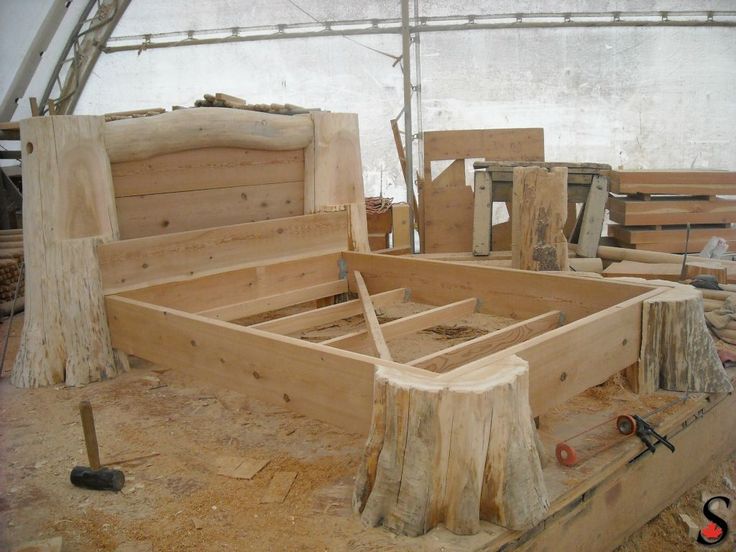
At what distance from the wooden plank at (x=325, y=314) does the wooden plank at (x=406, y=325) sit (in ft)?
1.25

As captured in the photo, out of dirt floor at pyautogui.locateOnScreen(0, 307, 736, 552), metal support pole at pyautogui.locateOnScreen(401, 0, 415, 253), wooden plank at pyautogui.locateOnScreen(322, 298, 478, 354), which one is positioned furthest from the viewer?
metal support pole at pyautogui.locateOnScreen(401, 0, 415, 253)

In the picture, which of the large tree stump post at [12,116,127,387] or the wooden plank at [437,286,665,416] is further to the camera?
the large tree stump post at [12,116,127,387]

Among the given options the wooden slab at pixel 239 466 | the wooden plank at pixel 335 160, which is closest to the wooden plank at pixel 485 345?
the wooden slab at pixel 239 466

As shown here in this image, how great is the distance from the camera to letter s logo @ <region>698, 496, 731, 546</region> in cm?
283

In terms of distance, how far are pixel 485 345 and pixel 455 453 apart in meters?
1.06

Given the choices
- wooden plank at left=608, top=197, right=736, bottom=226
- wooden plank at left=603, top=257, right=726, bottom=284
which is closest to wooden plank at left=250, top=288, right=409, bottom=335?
wooden plank at left=603, top=257, right=726, bottom=284

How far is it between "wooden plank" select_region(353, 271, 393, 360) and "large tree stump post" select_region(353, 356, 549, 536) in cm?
77

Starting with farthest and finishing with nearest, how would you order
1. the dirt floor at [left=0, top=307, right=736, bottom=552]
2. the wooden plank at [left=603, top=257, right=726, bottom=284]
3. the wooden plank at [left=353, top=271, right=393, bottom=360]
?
the wooden plank at [left=603, top=257, right=726, bottom=284]
the wooden plank at [left=353, top=271, right=393, bottom=360]
the dirt floor at [left=0, top=307, right=736, bottom=552]

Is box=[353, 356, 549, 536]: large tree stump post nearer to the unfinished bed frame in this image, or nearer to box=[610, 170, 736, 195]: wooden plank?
the unfinished bed frame

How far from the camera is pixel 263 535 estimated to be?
200cm

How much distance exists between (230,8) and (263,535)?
7.49 meters

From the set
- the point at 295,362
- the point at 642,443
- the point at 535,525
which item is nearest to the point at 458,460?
the point at 535,525

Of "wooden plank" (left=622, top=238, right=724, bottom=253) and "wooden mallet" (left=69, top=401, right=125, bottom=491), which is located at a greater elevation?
"wooden plank" (left=622, top=238, right=724, bottom=253)

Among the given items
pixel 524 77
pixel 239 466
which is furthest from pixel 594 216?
pixel 239 466
